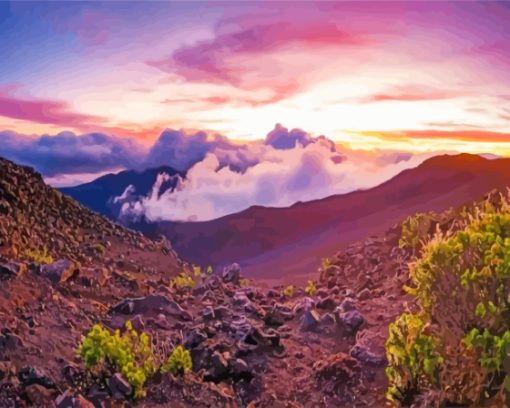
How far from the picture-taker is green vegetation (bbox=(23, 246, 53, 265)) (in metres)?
11.6

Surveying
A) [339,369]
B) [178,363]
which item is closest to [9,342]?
[178,363]

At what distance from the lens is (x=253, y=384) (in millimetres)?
7328

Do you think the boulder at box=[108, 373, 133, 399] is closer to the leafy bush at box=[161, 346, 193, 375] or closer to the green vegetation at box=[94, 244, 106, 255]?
the leafy bush at box=[161, 346, 193, 375]

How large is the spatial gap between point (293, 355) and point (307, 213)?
275 inches

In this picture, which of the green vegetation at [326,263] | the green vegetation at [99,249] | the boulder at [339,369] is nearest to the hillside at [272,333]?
the boulder at [339,369]

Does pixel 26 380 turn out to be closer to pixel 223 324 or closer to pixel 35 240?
pixel 223 324

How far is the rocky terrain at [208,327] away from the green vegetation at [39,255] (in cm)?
4

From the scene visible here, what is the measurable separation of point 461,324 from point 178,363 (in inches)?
106

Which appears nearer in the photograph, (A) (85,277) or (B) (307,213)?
(A) (85,277)

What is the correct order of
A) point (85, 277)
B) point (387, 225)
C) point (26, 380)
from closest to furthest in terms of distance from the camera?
1. point (26, 380)
2. point (85, 277)
3. point (387, 225)

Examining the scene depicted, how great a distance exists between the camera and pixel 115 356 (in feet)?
22.4

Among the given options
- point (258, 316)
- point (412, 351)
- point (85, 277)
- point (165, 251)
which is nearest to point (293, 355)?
point (258, 316)

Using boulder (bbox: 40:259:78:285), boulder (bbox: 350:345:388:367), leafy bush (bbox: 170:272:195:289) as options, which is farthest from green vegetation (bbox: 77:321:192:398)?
leafy bush (bbox: 170:272:195:289)

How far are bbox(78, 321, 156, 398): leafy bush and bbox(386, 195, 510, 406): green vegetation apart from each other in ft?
7.57
